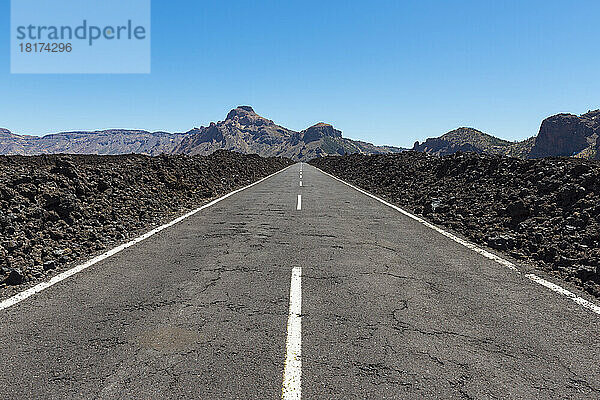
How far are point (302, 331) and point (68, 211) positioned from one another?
6894mm

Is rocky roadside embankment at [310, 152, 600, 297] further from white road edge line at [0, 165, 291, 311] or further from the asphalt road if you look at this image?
white road edge line at [0, 165, 291, 311]

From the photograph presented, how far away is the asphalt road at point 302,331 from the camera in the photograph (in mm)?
3023

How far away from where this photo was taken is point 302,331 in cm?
388

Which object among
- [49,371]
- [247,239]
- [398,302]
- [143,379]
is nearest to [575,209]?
[398,302]

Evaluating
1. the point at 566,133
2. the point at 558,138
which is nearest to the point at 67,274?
the point at 566,133

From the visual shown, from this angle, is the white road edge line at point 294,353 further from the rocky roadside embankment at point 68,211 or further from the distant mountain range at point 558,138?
the distant mountain range at point 558,138

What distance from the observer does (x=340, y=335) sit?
3814 millimetres

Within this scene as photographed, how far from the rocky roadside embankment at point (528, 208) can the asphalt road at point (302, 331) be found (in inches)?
49.6

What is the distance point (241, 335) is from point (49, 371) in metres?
1.64

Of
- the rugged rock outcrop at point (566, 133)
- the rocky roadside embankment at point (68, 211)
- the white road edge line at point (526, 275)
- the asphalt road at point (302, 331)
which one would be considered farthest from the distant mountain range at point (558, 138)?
the asphalt road at point (302, 331)

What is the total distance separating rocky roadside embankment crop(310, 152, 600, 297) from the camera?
21.6 ft

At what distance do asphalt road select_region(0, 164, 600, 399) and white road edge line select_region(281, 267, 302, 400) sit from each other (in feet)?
0.08

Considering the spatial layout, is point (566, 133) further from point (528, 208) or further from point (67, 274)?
point (67, 274)

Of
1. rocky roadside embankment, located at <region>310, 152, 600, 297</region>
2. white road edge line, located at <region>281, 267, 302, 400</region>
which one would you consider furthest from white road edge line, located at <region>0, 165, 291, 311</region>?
rocky roadside embankment, located at <region>310, 152, 600, 297</region>
